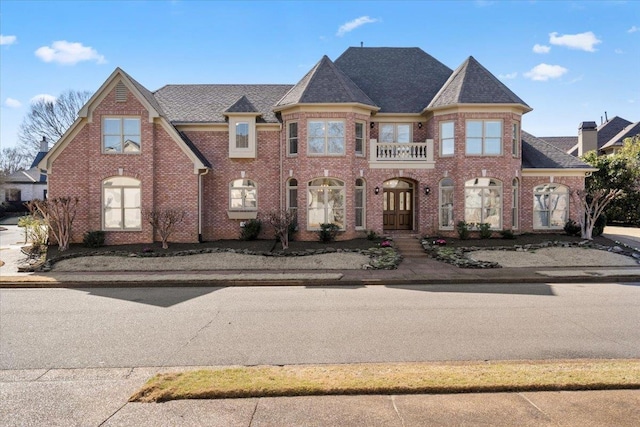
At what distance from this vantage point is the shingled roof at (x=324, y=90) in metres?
19.3

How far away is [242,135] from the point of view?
20.8 m

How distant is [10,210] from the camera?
149 feet

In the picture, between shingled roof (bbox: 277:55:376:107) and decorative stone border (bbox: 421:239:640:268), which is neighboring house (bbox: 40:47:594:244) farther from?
decorative stone border (bbox: 421:239:640:268)

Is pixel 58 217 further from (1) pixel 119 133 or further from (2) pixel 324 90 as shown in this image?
(2) pixel 324 90

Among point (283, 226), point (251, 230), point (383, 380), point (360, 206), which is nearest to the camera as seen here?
point (383, 380)

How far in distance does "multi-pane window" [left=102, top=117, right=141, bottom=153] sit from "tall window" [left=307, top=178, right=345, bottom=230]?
852 cm

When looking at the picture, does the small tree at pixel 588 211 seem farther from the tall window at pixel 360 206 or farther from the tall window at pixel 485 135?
the tall window at pixel 360 206

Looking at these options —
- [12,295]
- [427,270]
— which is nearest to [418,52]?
[427,270]

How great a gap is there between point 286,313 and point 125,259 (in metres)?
10.0

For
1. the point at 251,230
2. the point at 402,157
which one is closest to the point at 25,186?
the point at 251,230

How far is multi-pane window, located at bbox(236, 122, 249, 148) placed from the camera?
2077 cm

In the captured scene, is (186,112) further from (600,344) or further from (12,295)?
(600,344)

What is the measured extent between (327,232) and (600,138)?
137 feet

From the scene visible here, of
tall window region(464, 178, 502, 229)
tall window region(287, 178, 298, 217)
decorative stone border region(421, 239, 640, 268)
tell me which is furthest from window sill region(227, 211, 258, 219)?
tall window region(464, 178, 502, 229)
